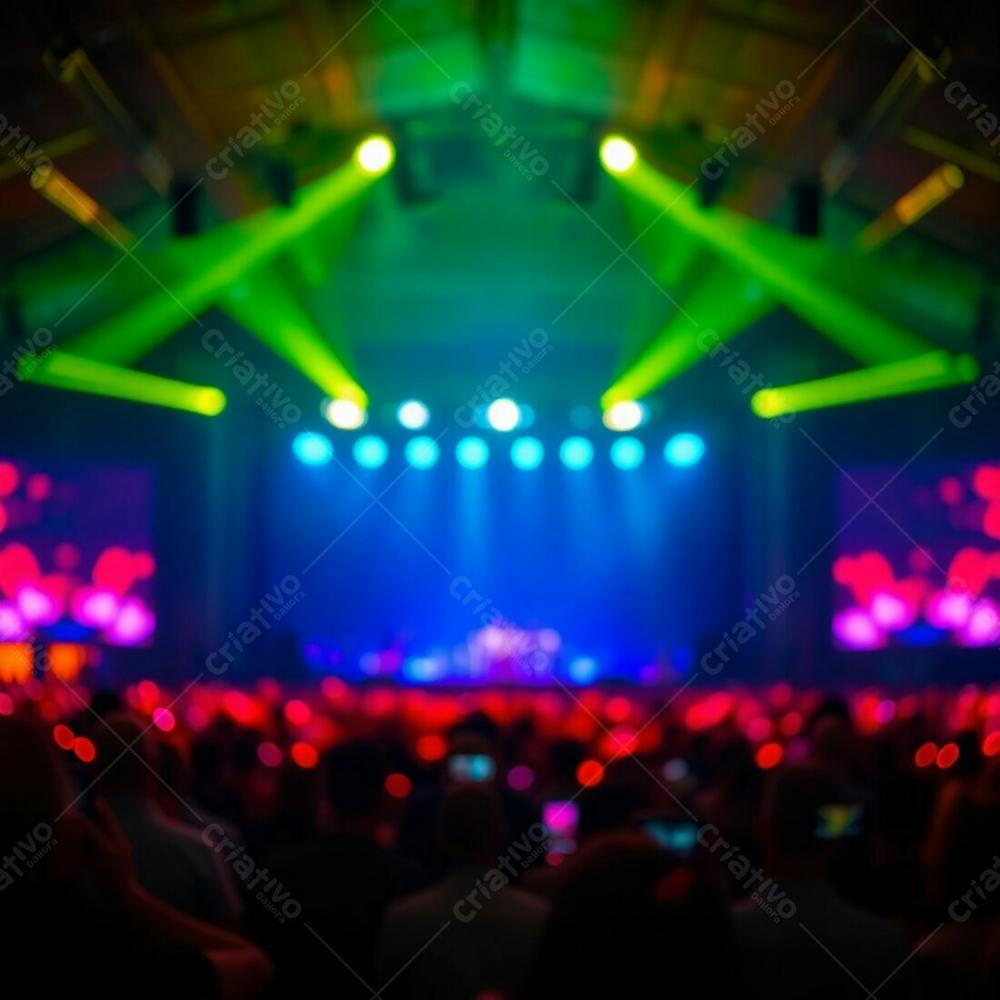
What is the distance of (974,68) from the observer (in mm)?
7078

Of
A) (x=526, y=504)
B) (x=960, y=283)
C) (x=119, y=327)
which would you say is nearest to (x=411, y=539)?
(x=526, y=504)

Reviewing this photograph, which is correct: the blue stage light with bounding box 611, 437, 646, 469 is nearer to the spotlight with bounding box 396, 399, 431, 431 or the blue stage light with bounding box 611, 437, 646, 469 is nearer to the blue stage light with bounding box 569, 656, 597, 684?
the spotlight with bounding box 396, 399, 431, 431

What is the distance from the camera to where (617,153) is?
10.5m

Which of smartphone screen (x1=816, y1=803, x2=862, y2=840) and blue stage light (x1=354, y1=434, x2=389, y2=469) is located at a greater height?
blue stage light (x1=354, y1=434, x2=389, y2=469)

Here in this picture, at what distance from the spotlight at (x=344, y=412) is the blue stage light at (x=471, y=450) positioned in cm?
135

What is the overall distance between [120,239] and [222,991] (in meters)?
9.56

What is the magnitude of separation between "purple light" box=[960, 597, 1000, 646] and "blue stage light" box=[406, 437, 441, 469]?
20.7 feet

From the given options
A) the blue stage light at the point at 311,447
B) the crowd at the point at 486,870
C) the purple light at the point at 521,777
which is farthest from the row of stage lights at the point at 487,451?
the purple light at the point at 521,777

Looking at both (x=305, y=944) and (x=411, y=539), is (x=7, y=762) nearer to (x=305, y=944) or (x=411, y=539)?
(x=305, y=944)

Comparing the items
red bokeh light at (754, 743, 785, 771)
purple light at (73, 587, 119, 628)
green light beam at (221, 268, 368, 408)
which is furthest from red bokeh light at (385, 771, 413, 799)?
purple light at (73, 587, 119, 628)

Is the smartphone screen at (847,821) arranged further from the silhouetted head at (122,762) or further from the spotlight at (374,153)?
the spotlight at (374,153)

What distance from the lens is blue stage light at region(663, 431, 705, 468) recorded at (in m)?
16.2

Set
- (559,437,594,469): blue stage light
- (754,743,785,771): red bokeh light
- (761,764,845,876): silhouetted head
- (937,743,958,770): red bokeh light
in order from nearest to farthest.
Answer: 1. (761,764,845,876): silhouetted head
2. (937,743,958,770): red bokeh light
3. (754,743,785,771): red bokeh light
4. (559,437,594,469): blue stage light

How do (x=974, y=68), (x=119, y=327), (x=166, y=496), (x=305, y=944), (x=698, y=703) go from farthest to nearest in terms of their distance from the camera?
(x=166, y=496) → (x=119, y=327) → (x=698, y=703) → (x=974, y=68) → (x=305, y=944)
